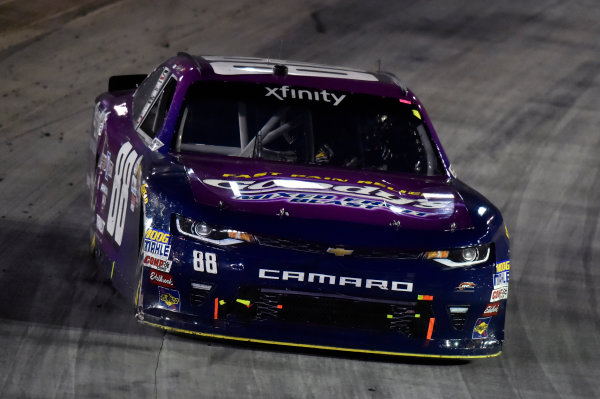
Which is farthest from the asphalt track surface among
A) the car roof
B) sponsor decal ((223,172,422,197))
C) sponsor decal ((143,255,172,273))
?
the car roof

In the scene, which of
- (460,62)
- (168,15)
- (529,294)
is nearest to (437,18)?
(460,62)

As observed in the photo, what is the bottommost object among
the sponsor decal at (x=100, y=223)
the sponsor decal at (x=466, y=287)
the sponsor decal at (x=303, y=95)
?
A: the sponsor decal at (x=100, y=223)

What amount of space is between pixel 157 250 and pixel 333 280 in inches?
33.2

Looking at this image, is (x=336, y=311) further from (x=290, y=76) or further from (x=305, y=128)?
(x=290, y=76)

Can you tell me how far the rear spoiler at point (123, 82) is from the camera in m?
9.04

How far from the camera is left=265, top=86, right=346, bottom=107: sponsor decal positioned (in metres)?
7.44

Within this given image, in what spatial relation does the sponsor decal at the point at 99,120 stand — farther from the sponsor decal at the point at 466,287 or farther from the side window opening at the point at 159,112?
the sponsor decal at the point at 466,287

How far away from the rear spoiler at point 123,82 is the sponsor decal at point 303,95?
1.93m

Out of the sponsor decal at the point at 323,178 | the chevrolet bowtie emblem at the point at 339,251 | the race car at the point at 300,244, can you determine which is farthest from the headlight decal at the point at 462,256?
the sponsor decal at the point at 323,178

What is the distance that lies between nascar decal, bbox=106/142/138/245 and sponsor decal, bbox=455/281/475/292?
1.87 metres

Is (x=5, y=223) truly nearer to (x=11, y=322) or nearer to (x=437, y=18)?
(x=11, y=322)

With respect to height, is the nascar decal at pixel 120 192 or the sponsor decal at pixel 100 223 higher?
the nascar decal at pixel 120 192

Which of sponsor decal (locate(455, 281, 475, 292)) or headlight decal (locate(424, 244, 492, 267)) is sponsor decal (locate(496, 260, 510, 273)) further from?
sponsor decal (locate(455, 281, 475, 292))

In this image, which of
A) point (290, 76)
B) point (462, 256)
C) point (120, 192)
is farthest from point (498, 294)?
point (120, 192)
